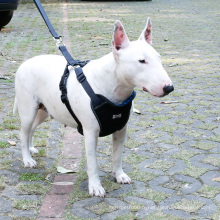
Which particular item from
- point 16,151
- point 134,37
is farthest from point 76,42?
point 16,151

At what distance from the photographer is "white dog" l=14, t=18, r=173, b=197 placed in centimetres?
328

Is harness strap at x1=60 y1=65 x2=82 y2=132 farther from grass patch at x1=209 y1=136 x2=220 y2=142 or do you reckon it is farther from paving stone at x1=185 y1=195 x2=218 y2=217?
grass patch at x1=209 y1=136 x2=220 y2=142

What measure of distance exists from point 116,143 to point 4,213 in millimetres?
1135

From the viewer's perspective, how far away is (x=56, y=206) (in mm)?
3512

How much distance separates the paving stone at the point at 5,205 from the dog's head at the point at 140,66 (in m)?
1.35

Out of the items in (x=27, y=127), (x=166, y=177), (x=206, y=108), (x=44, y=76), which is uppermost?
(x=44, y=76)

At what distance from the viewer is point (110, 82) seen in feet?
11.5

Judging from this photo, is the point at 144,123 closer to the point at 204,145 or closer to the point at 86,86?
the point at 204,145

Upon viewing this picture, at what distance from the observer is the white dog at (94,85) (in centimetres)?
328

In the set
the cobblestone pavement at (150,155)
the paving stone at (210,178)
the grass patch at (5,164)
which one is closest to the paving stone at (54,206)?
the cobblestone pavement at (150,155)

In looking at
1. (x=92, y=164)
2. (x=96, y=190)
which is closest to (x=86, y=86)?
(x=92, y=164)

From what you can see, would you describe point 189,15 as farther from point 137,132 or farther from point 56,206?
point 56,206

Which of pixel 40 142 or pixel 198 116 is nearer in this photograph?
pixel 40 142

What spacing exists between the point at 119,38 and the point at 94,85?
0.46m
